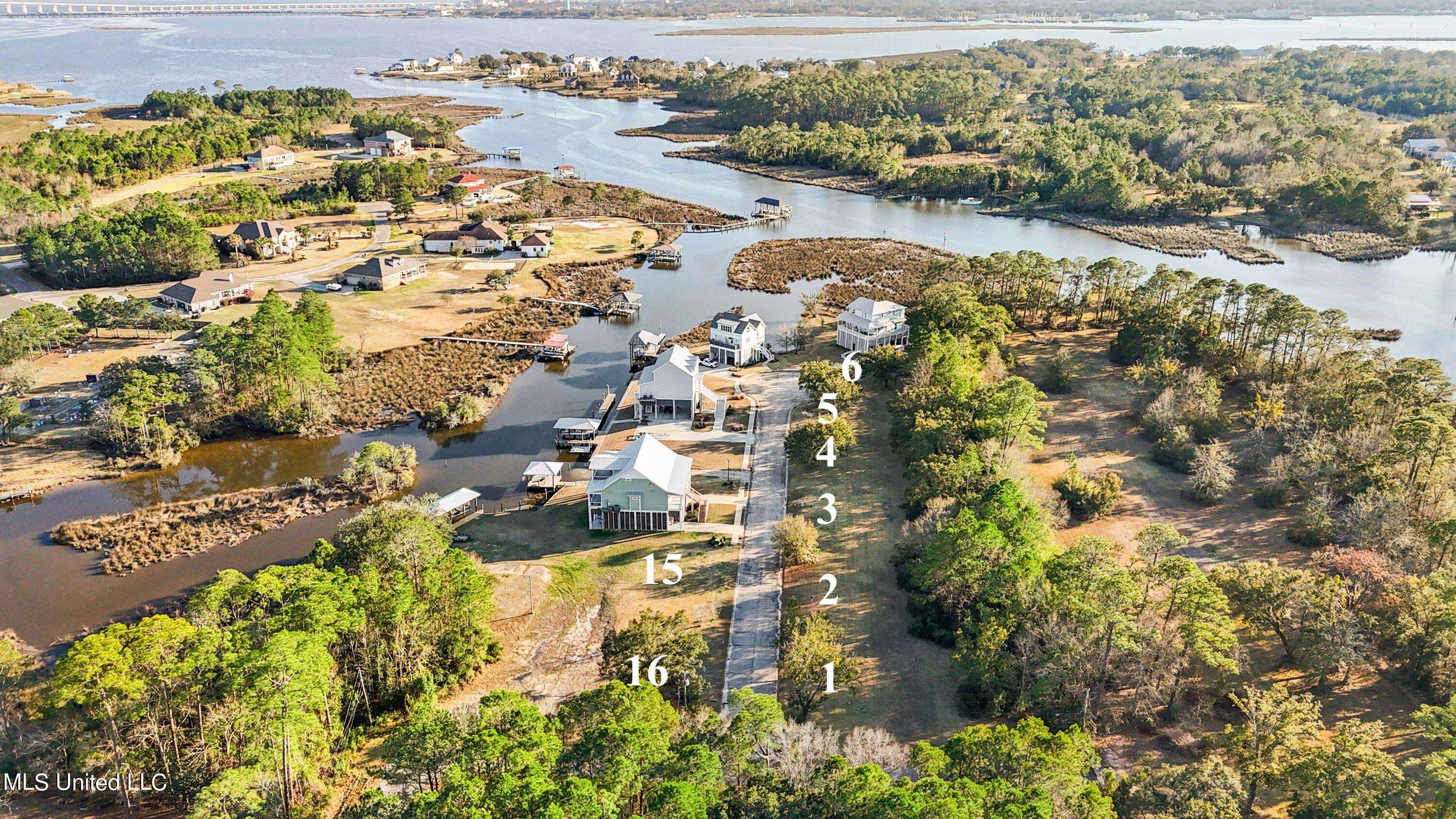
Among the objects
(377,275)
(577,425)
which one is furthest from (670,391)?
(377,275)

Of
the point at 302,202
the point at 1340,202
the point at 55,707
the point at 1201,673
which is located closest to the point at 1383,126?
the point at 1340,202

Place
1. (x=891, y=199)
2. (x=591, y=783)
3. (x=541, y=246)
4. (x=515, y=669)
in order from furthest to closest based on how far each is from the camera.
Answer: (x=891, y=199)
(x=541, y=246)
(x=515, y=669)
(x=591, y=783)

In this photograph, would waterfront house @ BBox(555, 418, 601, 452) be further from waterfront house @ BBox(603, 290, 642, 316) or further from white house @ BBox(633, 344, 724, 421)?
waterfront house @ BBox(603, 290, 642, 316)

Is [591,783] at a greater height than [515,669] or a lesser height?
greater

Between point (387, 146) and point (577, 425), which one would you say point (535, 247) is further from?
point (387, 146)

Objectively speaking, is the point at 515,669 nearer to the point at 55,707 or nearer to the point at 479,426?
the point at 55,707

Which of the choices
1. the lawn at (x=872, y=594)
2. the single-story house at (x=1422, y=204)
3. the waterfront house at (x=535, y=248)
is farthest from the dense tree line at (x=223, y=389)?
→ the single-story house at (x=1422, y=204)

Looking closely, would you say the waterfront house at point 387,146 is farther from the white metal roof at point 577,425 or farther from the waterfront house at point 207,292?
the white metal roof at point 577,425
